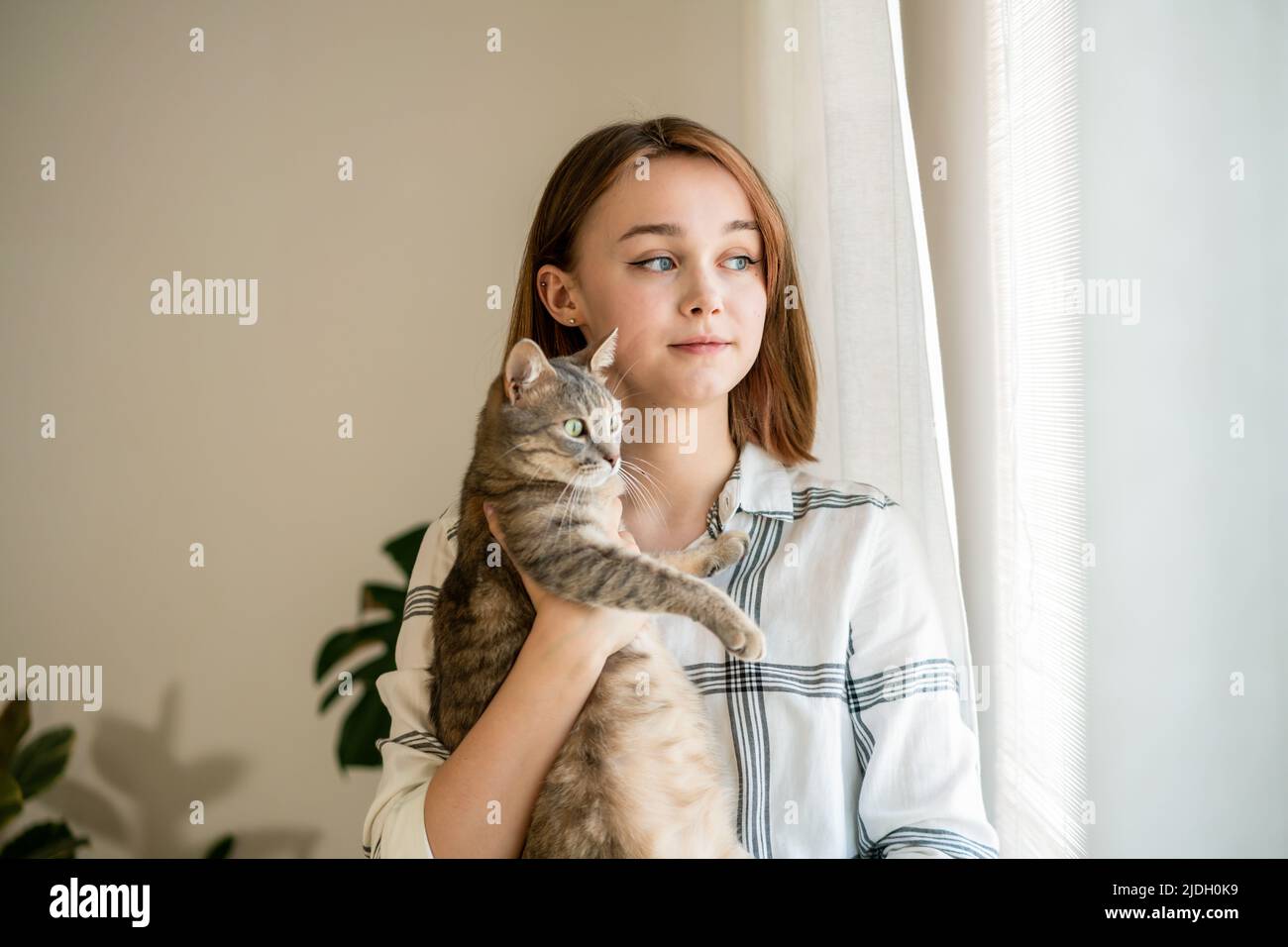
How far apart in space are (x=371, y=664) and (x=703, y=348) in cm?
151

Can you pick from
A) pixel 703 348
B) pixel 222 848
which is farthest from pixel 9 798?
pixel 703 348

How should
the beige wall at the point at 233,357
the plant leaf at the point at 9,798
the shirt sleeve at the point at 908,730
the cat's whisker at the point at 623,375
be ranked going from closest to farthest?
the shirt sleeve at the point at 908,730, the cat's whisker at the point at 623,375, the plant leaf at the point at 9,798, the beige wall at the point at 233,357

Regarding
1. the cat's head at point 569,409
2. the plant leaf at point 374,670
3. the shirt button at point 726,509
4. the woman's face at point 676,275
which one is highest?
the woman's face at point 676,275

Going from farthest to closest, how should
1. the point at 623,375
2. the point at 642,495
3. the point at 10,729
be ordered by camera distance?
the point at 10,729 < the point at 642,495 < the point at 623,375

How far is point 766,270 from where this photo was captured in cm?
108

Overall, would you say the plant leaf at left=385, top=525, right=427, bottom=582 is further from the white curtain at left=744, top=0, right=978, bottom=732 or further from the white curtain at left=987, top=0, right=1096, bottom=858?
the white curtain at left=987, top=0, right=1096, bottom=858

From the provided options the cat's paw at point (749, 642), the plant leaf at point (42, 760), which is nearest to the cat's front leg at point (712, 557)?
the cat's paw at point (749, 642)

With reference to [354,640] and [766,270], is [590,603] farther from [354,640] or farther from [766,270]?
[354,640]

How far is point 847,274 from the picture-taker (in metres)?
1.27

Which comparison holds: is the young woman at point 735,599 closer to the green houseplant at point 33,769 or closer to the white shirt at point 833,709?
the white shirt at point 833,709

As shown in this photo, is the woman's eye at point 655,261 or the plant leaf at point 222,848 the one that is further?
the plant leaf at point 222,848

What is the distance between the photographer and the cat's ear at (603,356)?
1.01 meters

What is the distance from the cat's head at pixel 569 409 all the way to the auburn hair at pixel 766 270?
0.50ft
